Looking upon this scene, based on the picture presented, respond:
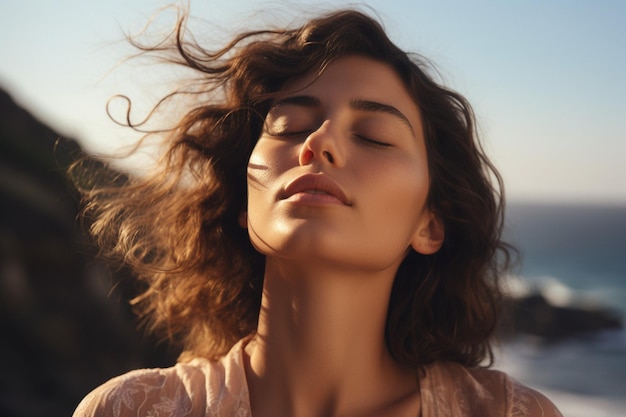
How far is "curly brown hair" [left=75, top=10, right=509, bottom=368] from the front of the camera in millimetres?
2568

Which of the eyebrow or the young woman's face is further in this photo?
the eyebrow

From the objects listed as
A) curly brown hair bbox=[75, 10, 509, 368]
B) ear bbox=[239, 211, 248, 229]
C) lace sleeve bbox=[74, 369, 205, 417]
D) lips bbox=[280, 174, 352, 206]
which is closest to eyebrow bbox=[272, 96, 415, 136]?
curly brown hair bbox=[75, 10, 509, 368]

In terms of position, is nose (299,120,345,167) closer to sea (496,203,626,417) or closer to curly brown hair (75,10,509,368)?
curly brown hair (75,10,509,368)

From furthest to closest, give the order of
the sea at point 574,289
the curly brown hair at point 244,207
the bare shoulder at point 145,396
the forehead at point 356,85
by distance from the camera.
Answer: the sea at point 574,289 < the curly brown hair at point 244,207 < the forehead at point 356,85 < the bare shoulder at point 145,396

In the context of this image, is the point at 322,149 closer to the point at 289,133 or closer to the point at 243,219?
the point at 289,133

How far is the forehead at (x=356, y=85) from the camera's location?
2.35 meters

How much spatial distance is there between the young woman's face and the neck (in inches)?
4.4

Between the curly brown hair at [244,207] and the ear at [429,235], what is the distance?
0.12ft

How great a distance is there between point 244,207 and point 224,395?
72cm

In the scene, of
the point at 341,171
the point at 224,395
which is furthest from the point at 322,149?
the point at 224,395

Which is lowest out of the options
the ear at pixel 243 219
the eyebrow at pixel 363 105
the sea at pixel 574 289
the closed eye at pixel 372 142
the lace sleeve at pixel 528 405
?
the sea at pixel 574 289

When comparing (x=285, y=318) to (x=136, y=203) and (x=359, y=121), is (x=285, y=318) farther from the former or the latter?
(x=136, y=203)

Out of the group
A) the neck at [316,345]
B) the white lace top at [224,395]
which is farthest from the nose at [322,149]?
the white lace top at [224,395]

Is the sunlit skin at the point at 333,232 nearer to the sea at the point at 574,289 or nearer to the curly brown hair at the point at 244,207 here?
the curly brown hair at the point at 244,207
